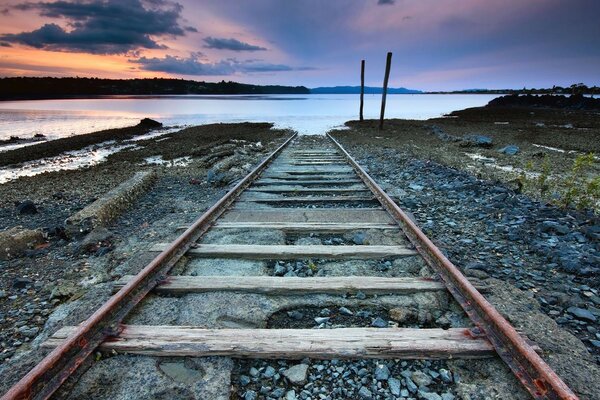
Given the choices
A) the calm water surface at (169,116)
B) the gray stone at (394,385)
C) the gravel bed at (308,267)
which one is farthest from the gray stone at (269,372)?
the calm water surface at (169,116)

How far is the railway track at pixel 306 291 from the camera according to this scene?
82.1 inches

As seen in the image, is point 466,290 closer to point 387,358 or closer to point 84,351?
point 387,358

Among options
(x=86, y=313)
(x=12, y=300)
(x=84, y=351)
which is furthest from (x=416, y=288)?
(x=12, y=300)

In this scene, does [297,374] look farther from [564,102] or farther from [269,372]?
[564,102]

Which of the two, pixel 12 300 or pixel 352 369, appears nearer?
pixel 352 369

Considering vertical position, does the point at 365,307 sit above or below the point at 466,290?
below

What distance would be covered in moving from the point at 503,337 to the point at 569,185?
5.38m

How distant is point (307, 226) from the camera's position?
14.1 feet

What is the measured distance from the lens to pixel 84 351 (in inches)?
83.4

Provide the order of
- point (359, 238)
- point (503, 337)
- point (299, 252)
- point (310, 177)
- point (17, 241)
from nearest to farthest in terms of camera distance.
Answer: point (503, 337)
point (299, 252)
point (359, 238)
point (17, 241)
point (310, 177)

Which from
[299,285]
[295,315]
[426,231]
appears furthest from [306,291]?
[426,231]

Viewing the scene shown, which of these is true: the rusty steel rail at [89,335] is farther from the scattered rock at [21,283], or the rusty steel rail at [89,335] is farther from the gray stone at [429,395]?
the gray stone at [429,395]

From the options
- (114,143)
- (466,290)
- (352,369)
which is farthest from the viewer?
(114,143)

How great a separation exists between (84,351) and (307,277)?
1642 mm
